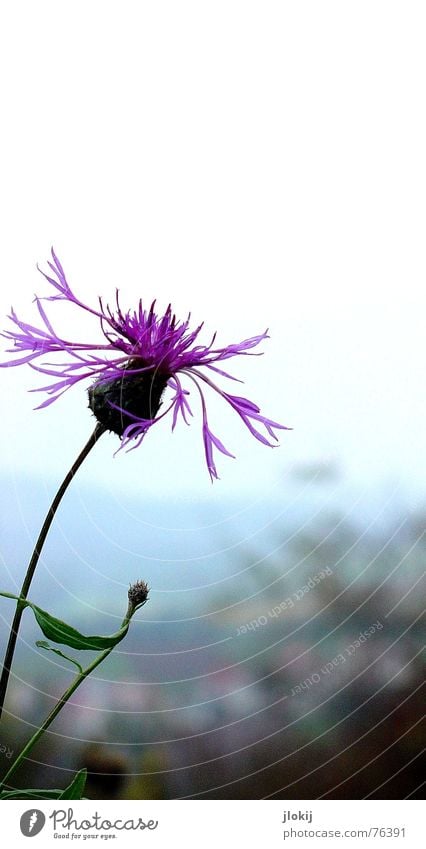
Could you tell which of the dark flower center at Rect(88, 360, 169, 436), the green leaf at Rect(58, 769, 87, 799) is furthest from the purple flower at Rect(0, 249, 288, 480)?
the green leaf at Rect(58, 769, 87, 799)

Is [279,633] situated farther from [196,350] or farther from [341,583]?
[196,350]

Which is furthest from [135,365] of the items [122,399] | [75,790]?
[75,790]

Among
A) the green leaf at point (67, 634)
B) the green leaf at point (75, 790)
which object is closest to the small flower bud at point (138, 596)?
the green leaf at point (67, 634)

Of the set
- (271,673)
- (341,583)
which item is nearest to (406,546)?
(341,583)

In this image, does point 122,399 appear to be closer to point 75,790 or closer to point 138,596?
point 138,596
